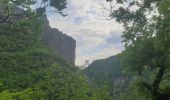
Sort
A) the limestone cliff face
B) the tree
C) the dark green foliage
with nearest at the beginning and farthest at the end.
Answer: the tree
the dark green foliage
the limestone cliff face

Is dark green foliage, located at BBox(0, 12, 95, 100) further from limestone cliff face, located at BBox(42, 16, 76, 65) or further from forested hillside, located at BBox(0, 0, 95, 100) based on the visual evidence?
limestone cliff face, located at BBox(42, 16, 76, 65)

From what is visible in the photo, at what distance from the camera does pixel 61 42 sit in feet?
582

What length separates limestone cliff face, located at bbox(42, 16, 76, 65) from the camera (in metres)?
169

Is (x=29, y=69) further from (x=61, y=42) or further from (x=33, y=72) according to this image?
(x=61, y=42)

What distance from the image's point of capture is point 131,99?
156ft

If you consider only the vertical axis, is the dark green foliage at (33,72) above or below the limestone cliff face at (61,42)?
below

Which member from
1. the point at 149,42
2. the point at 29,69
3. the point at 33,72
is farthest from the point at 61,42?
the point at 149,42

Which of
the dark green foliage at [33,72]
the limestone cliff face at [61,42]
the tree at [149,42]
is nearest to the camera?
the tree at [149,42]

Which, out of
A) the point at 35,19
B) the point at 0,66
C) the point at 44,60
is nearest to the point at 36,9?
the point at 35,19

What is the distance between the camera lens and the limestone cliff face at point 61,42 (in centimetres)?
16888

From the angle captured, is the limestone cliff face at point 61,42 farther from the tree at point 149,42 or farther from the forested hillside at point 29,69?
the tree at point 149,42

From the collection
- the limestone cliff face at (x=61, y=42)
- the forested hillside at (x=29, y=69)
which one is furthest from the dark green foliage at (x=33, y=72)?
the limestone cliff face at (x=61, y=42)

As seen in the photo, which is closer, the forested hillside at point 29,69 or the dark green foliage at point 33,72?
the forested hillside at point 29,69

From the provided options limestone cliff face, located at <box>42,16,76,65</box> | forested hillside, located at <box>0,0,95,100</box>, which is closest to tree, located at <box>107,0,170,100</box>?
forested hillside, located at <box>0,0,95,100</box>
